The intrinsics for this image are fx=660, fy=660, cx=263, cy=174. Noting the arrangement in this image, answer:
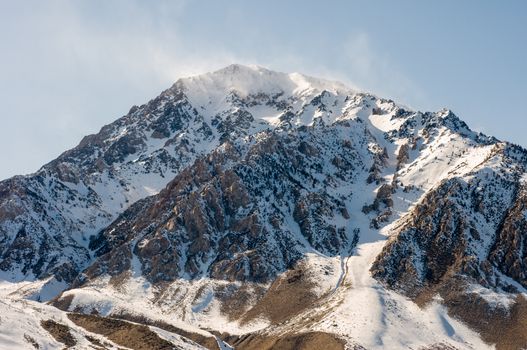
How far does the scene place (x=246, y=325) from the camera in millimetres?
199875

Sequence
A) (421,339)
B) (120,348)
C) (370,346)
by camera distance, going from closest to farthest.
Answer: (120,348)
(370,346)
(421,339)

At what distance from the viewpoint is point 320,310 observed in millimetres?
195250

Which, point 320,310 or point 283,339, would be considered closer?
point 283,339

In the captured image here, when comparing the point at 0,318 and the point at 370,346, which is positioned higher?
the point at 0,318

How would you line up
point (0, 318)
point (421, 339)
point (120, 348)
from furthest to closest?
point (421, 339)
point (120, 348)
point (0, 318)

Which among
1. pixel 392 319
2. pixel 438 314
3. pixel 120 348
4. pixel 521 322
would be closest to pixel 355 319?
pixel 392 319

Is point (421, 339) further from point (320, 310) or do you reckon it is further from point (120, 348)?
point (120, 348)

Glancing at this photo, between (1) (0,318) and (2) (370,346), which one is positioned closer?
(1) (0,318)

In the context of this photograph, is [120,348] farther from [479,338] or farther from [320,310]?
[479,338]

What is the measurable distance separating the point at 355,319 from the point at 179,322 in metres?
53.3

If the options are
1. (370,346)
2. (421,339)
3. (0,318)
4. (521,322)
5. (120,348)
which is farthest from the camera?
(521,322)

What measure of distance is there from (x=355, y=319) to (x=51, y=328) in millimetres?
86667

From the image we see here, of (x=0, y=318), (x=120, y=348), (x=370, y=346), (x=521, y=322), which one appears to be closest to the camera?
(x=0, y=318)

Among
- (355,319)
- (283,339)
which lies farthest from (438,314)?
(283,339)
